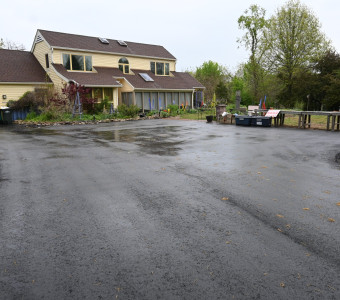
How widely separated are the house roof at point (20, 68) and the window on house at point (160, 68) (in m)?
12.6

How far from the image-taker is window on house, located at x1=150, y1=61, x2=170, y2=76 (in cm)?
3591

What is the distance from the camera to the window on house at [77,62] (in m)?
28.6

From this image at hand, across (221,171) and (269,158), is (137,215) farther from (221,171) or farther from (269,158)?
(269,158)

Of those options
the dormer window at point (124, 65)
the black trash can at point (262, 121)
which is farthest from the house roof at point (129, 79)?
the black trash can at point (262, 121)

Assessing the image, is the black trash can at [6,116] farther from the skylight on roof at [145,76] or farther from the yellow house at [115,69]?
the skylight on roof at [145,76]

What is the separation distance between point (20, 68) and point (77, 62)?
17.4ft

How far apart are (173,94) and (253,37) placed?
14526mm

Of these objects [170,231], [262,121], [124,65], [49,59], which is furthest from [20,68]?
[170,231]

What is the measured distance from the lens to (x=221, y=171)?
734cm

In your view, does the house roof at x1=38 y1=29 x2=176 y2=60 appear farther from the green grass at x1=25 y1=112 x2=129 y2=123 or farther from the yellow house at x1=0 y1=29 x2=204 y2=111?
the green grass at x1=25 y1=112 x2=129 y2=123

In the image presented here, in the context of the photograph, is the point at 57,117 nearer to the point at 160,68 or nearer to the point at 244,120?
the point at 244,120

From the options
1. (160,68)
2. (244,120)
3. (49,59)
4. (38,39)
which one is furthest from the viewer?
(160,68)

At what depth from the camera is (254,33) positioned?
39.1 m

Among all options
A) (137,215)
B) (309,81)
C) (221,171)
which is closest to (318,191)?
(221,171)
